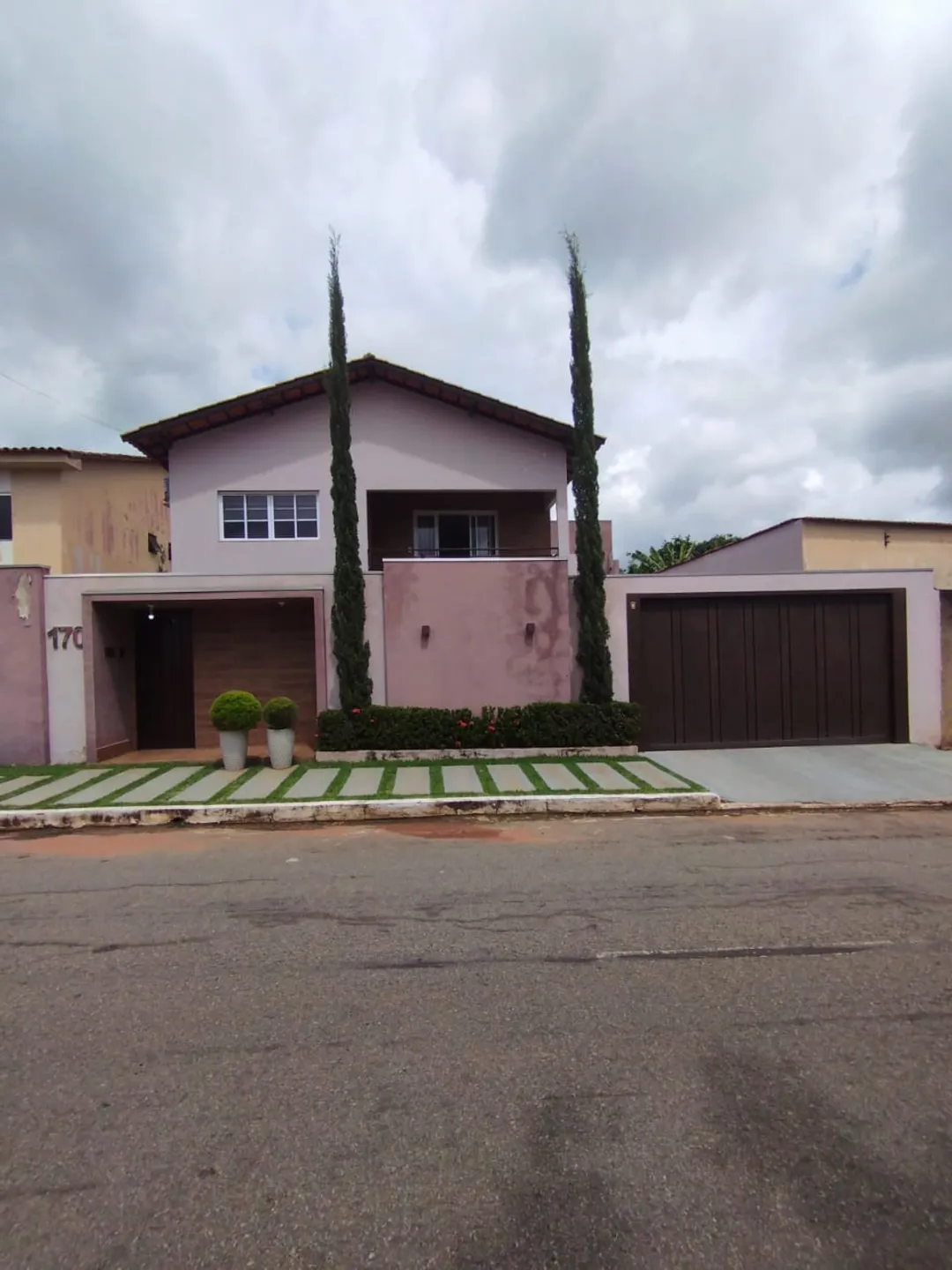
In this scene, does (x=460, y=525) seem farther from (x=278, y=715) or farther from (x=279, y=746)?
(x=279, y=746)

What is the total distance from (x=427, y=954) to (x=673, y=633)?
349 inches

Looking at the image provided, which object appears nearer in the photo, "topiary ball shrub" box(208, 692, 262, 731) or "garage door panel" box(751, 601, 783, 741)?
"topiary ball shrub" box(208, 692, 262, 731)

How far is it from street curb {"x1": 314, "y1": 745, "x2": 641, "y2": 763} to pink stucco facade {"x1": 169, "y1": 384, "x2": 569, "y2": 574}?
493 centimetres

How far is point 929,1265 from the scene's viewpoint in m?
2.19

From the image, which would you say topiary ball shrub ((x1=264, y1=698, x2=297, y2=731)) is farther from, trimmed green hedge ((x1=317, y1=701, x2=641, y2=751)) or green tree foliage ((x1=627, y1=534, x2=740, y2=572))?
green tree foliage ((x1=627, y1=534, x2=740, y2=572))

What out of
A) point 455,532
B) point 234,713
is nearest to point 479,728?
point 234,713

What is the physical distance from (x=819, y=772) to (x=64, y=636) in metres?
11.3

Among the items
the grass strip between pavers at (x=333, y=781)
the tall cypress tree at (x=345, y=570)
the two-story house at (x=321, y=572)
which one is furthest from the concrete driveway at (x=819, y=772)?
the tall cypress tree at (x=345, y=570)

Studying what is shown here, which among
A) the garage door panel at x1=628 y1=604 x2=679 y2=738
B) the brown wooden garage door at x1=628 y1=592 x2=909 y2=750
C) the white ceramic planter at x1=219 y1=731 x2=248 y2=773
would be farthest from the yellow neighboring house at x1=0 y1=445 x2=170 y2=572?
the brown wooden garage door at x1=628 y1=592 x2=909 y2=750

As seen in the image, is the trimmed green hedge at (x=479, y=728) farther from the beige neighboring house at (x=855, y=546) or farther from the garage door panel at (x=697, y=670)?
the beige neighboring house at (x=855, y=546)

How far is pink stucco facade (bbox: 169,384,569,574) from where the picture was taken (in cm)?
1525

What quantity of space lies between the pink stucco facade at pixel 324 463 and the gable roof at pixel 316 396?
0.50 ft

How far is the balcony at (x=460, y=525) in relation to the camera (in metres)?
16.7

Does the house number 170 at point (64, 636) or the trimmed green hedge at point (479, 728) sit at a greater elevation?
the house number 170 at point (64, 636)
